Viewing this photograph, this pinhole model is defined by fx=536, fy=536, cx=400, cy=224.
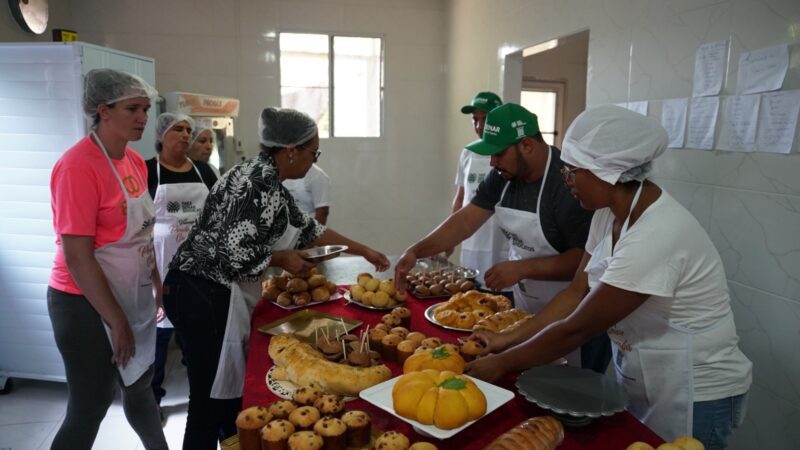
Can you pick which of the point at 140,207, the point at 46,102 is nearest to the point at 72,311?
the point at 140,207

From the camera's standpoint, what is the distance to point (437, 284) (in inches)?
99.6

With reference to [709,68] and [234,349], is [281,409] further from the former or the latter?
[709,68]

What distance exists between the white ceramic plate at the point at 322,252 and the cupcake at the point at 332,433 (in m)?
1.15

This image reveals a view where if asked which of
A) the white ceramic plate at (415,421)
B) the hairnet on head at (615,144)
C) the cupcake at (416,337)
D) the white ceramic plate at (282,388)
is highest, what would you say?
the hairnet on head at (615,144)

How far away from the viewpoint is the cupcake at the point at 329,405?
1345 millimetres

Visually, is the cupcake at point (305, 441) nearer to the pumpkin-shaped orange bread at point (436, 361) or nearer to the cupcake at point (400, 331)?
the pumpkin-shaped orange bread at point (436, 361)

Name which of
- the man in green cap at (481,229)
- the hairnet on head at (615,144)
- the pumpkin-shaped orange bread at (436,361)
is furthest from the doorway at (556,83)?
the pumpkin-shaped orange bread at (436,361)

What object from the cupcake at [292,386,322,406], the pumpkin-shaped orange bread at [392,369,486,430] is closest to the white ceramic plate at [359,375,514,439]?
the pumpkin-shaped orange bread at [392,369,486,430]

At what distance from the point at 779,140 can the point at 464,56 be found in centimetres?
380

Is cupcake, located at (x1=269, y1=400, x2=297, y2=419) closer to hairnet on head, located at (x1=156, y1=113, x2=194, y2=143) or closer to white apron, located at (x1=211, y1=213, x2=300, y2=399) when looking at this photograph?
white apron, located at (x1=211, y1=213, x2=300, y2=399)

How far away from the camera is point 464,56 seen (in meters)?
5.47

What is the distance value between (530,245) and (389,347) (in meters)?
0.95

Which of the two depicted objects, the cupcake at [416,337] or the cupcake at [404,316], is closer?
the cupcake at [416,337]

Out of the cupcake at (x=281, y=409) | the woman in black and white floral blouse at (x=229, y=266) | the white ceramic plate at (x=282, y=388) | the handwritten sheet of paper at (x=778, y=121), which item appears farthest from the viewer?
the woman in black and white floral blouse at (x=229, y=266)
